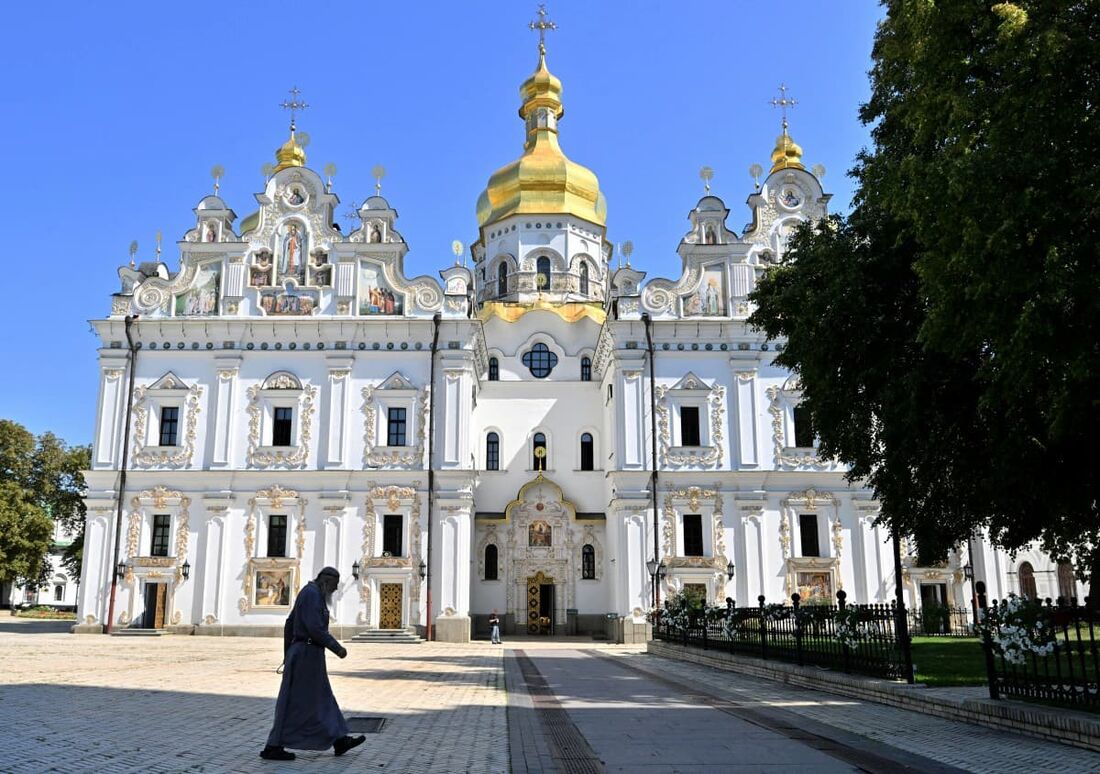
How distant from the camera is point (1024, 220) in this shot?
1098cm

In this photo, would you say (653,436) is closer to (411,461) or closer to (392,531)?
(411,461)

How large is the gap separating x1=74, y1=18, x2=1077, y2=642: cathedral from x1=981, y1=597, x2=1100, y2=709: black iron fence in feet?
75.7

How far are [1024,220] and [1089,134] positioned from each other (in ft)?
4.18

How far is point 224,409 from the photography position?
3697cm

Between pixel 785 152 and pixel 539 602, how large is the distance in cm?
2224

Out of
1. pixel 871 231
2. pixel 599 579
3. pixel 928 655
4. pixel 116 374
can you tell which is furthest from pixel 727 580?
pixel 116 374

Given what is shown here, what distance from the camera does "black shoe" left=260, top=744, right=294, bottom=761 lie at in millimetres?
8422

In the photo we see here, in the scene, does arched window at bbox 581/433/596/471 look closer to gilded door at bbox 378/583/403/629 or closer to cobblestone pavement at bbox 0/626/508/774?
gilded door at bbox 378/583/403/629

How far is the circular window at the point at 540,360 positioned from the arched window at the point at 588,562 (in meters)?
8.44

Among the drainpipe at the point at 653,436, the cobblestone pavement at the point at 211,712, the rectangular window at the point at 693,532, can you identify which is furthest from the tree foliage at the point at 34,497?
the rectangular window at the point at 693,532

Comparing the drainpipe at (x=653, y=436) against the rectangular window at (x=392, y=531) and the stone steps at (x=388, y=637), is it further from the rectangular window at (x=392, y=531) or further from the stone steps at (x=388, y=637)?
the rectangular window at (x=392, y=531)

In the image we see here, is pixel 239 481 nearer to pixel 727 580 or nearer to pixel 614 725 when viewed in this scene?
pixel 727 580

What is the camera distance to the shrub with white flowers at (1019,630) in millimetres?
10523

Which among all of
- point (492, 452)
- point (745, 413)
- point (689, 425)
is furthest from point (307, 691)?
point (492, 452)
